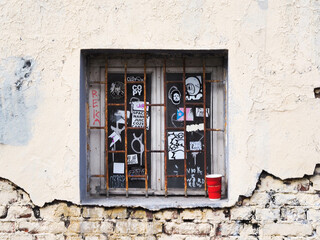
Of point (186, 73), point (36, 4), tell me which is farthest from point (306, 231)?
point (36, 4)

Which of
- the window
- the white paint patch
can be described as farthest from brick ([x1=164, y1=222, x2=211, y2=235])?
the white paint patch

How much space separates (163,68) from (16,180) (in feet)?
5.28

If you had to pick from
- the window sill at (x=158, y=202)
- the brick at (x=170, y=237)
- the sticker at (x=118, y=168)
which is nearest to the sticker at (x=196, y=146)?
the window sill at (x=158, y=202)

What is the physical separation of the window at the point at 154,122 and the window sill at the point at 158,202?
85 mm

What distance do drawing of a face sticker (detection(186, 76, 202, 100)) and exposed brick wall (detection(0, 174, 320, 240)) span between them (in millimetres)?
929

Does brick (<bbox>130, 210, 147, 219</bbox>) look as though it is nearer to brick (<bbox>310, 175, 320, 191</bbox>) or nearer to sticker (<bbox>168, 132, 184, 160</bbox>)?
sticker (<bbox>168, 132, 184, 160</bbox>)

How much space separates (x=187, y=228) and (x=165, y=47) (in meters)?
1.55

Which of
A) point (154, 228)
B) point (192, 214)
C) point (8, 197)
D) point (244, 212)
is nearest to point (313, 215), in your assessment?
point (244, 212)

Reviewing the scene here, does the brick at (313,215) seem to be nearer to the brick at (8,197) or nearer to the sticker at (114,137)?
the sticker at (114,137)

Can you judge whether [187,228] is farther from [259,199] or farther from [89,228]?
[89,228]

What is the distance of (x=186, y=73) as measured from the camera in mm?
3889

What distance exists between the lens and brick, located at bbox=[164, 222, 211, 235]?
12.0 ft

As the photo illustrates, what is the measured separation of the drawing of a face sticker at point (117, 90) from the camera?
389cm

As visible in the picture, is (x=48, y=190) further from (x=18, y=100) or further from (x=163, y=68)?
(x=163, y=68)
